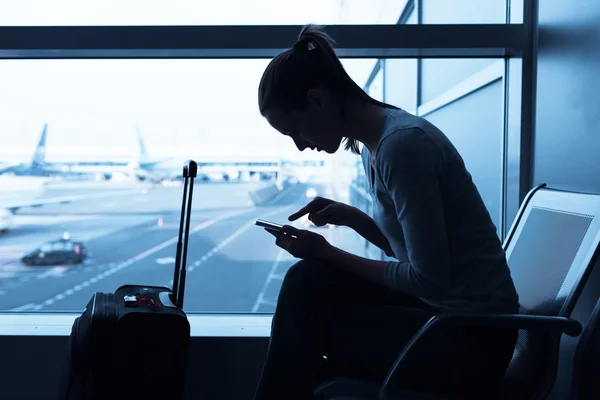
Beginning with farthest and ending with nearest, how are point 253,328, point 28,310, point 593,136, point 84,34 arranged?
1. point 28,310
2. point 253,328
3. point 84,34
4. point 593,136

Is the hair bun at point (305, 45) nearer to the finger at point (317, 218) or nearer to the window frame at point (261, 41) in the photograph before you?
the finger at point (317, 218)

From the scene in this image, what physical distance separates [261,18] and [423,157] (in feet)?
3.87

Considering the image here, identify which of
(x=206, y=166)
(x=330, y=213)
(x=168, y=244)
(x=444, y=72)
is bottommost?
(x=168, y=244)

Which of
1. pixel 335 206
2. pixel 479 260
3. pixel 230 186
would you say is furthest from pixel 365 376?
pixel 230 186

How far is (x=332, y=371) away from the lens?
1122 millimetres

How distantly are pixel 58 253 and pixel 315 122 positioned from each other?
1576 millimetres

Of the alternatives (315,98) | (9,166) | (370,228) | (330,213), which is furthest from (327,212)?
(9,166)

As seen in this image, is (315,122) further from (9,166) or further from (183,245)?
(9,166)

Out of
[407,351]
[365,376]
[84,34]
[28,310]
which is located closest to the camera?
[407,351]

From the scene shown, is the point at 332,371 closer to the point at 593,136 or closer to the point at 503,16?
the point at 593,136

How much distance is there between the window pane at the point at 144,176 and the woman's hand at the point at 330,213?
0.83 metres

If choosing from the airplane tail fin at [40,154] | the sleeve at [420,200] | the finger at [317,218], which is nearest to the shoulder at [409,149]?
the sleeve at [420,200]

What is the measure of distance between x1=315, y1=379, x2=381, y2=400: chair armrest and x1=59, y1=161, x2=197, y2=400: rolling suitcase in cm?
53

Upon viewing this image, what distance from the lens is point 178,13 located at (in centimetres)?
195
